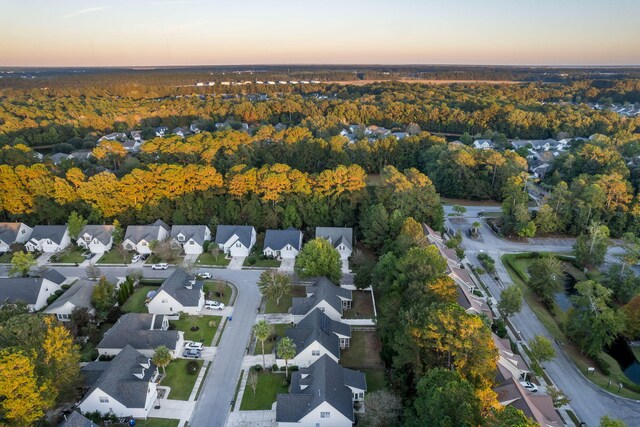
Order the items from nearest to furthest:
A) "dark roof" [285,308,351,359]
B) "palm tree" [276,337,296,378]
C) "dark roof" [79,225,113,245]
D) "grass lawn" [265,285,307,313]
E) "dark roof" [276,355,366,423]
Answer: "dark roof" [276,355,366,423] → "palm tree" [276,337,296,378] → "dark roof" [285,308,351,359] → "grass lawn" [265,285,307,313] → "dark roof" [79,225,113,245]

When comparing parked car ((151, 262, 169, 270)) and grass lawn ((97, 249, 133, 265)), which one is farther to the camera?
grass lawn ((97, 249, 133, 265))

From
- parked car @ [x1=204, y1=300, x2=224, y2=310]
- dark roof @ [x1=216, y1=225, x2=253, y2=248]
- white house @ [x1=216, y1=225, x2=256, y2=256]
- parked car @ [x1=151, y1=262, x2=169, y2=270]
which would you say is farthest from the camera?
dark roof @ [x1=216, y1=225, x2=253, y2=248]

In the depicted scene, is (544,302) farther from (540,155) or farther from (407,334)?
(540,155)

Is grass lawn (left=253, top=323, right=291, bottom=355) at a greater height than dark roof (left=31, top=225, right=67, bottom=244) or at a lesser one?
lesser

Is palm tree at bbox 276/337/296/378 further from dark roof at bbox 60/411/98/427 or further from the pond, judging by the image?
the pond

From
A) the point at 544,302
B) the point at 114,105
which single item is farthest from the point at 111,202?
the point at 114,105

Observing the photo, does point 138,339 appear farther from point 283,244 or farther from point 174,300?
point 283,244

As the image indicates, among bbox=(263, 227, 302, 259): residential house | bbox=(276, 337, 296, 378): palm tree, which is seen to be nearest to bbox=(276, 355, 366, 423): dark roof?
bbox=(276, 337, 296, 378): palm tree

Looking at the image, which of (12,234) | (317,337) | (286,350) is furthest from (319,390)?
(12,234)
